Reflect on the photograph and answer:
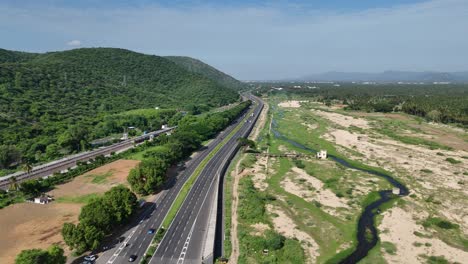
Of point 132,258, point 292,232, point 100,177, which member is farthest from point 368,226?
point 100,177

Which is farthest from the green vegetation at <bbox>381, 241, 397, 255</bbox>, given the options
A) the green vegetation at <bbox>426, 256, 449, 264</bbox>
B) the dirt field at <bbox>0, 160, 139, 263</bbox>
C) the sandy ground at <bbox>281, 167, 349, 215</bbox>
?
the dirt field at <bbox>0, 160, 139, 263</bbox>

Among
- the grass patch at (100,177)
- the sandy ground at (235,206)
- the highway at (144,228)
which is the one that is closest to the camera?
the highway at (144,228)

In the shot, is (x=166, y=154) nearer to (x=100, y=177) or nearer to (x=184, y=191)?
(x=100, y=177)

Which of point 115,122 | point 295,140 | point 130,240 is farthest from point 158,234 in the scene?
point 115,122

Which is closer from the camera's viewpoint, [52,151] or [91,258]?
[91,258]

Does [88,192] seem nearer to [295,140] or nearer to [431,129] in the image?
[295,140]

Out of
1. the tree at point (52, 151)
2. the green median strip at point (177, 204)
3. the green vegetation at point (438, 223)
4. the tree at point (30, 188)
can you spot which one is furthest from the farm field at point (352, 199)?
the tree at point (52, 151)

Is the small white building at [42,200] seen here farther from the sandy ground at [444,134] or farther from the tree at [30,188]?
the sandy ground at [444,134]
